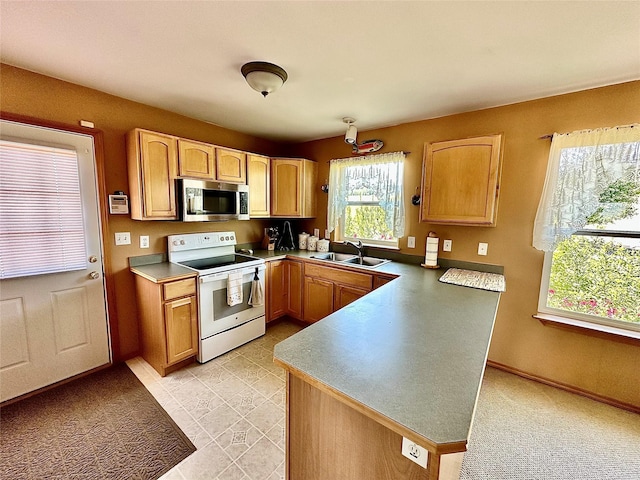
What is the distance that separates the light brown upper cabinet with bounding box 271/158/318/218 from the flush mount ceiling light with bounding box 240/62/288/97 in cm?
154

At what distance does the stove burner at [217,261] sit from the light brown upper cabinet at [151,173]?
0.56m

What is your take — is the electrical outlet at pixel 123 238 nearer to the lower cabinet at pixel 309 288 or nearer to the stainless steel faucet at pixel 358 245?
the lower cabinet at pixel 309 288

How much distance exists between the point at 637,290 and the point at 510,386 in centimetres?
117

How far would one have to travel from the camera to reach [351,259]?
3145 millimetres

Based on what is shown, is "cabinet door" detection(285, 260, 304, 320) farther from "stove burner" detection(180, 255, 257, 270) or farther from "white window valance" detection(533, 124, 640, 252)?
"white window valance" detection(533, 124, 640, 252)

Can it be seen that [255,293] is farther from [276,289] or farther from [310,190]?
[310,190]

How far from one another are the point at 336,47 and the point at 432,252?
1940 mm

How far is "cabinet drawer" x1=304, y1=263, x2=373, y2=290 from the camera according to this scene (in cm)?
256

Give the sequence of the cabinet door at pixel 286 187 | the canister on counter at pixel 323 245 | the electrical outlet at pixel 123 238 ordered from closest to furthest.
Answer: the electrical outlet at pixel 123 238 → the cabinet door at pixel 286 187 → the canister on counter at pixel 323 245

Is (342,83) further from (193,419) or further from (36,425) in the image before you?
(36,425)

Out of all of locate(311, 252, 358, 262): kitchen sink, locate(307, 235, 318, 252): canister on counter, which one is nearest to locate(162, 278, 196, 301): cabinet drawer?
locate(311, 252, 358, 262): kitchen sink

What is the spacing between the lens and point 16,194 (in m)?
1.84

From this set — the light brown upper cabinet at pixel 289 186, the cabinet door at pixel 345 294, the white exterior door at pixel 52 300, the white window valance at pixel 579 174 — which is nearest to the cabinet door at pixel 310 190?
the light brown upper cabinet at pixel 289 186

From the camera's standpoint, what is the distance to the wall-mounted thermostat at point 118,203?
226 cm
